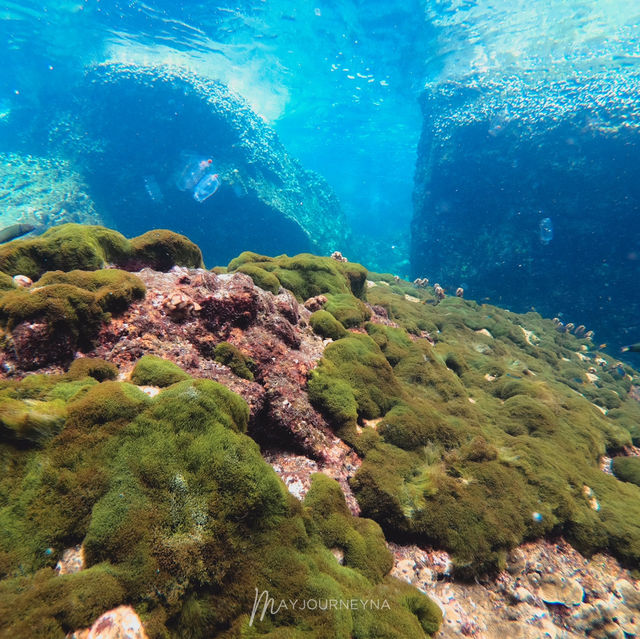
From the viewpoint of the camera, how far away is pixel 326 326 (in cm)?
671

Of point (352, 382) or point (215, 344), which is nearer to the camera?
point (215, 344)

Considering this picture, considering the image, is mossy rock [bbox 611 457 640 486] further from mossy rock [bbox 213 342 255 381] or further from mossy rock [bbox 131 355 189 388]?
mossy rock [bbox 131 355 189 388]

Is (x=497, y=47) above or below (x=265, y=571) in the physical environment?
above

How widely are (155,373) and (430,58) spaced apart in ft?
133

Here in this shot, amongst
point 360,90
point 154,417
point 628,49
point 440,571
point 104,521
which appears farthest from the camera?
point 360,90

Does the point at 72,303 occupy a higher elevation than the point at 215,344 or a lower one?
lower

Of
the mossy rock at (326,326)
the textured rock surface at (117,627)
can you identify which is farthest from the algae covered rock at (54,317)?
the mossy rock at (326,326)

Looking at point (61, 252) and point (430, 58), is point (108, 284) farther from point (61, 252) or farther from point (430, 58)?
point (430, 58)

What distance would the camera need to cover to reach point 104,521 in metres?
2.33

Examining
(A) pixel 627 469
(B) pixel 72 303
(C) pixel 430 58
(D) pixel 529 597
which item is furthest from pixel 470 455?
(C) pixel 430 58

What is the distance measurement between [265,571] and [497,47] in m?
37.1

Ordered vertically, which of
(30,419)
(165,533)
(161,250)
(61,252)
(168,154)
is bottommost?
(165,533)

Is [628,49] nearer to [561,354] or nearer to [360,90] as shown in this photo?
[561,354]

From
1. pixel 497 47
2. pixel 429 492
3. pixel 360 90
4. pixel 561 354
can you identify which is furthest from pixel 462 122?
pixel 429 492
